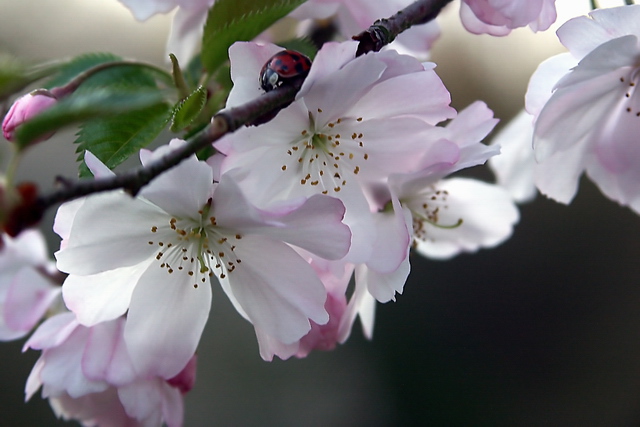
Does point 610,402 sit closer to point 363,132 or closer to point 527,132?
point 527,132

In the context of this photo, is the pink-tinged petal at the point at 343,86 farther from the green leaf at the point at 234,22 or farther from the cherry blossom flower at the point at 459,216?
the cherry blossom flower at the point at 459,216

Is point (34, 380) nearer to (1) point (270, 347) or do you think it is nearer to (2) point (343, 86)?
(1) point (270, 347)

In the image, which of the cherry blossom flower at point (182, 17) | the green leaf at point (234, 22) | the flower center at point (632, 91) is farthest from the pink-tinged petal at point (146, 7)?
the flower center at point (632, 91)

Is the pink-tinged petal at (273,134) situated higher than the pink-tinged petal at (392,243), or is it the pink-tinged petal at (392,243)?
the pink-tinged petal at (273,134)

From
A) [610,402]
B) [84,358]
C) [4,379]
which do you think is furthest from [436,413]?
[84,358]

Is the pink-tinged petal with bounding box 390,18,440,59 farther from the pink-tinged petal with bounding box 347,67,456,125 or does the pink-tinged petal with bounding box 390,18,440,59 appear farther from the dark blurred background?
the dark blurred background

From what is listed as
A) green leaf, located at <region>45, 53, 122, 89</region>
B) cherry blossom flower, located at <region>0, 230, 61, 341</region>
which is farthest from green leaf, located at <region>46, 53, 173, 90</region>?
cherry blossom flower, located at <region>0, 230, 61, 341</region>

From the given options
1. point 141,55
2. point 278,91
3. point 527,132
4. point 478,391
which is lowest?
point 478,391

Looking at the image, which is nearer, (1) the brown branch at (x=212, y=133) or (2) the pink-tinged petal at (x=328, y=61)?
(1) the brown branch at (x=212, y=133)
